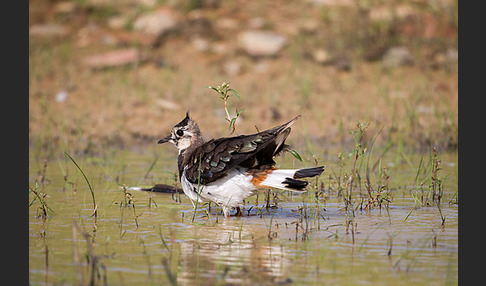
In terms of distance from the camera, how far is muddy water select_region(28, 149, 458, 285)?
205 inches

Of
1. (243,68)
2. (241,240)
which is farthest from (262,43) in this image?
(241,240)

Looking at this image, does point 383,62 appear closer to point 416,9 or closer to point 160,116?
point 416,9

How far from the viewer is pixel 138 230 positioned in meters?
6.77

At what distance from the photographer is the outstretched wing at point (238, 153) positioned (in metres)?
7.18

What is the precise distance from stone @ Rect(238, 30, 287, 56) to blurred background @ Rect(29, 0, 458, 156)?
0.08ft

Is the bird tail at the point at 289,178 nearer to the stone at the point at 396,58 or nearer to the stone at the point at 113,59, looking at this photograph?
the stone at the point at 396,58

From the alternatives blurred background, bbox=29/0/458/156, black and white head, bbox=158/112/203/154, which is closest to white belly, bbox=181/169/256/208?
black and white head, bbox=158/112/203/154

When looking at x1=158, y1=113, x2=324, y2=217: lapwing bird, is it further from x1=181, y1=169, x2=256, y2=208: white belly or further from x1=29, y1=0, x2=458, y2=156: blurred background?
x1=29, y1=0, x2=458, y2=156: blurred background

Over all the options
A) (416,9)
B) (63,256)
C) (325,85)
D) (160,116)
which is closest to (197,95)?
(160,116)

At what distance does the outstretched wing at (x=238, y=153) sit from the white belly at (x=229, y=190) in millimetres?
76

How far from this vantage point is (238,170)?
24.3 ft

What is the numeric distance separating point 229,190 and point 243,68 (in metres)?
8.03

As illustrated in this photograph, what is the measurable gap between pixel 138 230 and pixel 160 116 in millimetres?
6915

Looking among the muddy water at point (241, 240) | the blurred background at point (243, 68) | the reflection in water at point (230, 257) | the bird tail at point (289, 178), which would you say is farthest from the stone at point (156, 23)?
the reflection in water at point (230, 257)
